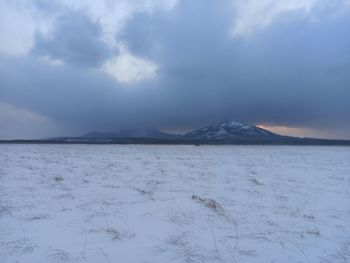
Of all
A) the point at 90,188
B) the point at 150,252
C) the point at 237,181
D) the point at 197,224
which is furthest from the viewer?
the point at 237,181

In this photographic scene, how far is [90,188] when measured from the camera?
42.4ft

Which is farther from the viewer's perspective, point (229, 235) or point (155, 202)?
point (155, 202)

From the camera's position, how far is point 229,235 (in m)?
7.16

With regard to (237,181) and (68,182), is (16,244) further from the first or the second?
(237,181)

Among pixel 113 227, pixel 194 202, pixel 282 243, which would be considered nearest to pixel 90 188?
pixel 194 202

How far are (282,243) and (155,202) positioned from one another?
4.85 m

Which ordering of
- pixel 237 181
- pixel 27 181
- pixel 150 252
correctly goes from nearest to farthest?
pixel 150 252 → pixel 27 181 → pixel 237 181

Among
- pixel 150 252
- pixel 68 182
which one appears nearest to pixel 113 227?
pixel 150 252

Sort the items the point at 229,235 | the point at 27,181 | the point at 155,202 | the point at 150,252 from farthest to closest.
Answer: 1. the point at 27,181
2. the point at 155,202
3. the point at 229,235
4. the point at 150,252

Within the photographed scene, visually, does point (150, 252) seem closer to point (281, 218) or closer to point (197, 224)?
point (197, 224)

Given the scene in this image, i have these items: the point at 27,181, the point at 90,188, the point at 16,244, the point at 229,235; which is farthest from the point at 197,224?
the point at 27,181

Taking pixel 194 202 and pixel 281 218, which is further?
pixel 194 202

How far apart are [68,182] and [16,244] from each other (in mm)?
8518

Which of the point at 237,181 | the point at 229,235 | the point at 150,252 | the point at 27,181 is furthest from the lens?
the point at 237,181
